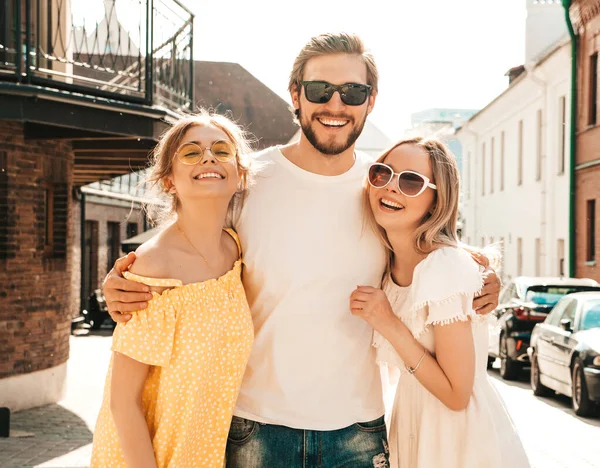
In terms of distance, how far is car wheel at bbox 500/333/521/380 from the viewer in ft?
50.5

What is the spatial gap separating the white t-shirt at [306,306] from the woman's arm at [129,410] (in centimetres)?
54

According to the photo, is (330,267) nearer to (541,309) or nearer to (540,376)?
(540,376)

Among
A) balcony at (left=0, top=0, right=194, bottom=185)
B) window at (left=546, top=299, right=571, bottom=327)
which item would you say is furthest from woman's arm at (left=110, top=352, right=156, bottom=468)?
window at (left=546, top=299, right=571, bottom=327)

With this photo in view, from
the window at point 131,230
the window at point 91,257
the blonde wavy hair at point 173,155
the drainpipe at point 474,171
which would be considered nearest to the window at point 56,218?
the blonde wavy hair at point 173,155

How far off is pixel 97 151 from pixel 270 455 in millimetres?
9161

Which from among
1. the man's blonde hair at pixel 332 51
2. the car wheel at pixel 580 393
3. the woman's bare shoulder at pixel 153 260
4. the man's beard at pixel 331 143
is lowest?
the car wheel at pixel 580 393

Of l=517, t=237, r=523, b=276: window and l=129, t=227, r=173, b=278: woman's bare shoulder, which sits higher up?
l=129, t=227, r=173, b=278: woman's bare shoulder

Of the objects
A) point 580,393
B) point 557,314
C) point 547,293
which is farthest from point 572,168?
point 580,393

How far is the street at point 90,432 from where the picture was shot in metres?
8.55

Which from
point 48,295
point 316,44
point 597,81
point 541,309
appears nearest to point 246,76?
point 597,81

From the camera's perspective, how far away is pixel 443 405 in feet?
11.2

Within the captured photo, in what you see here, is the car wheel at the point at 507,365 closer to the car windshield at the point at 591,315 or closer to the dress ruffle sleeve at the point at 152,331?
the car windshield at the point at 591,315

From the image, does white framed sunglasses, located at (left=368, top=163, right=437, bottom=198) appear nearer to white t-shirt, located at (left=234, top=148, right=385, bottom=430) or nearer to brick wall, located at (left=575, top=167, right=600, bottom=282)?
white t-shirt, located at (left=234, top=148, right=385, bottom=430)

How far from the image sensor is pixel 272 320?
3443 millimetres
